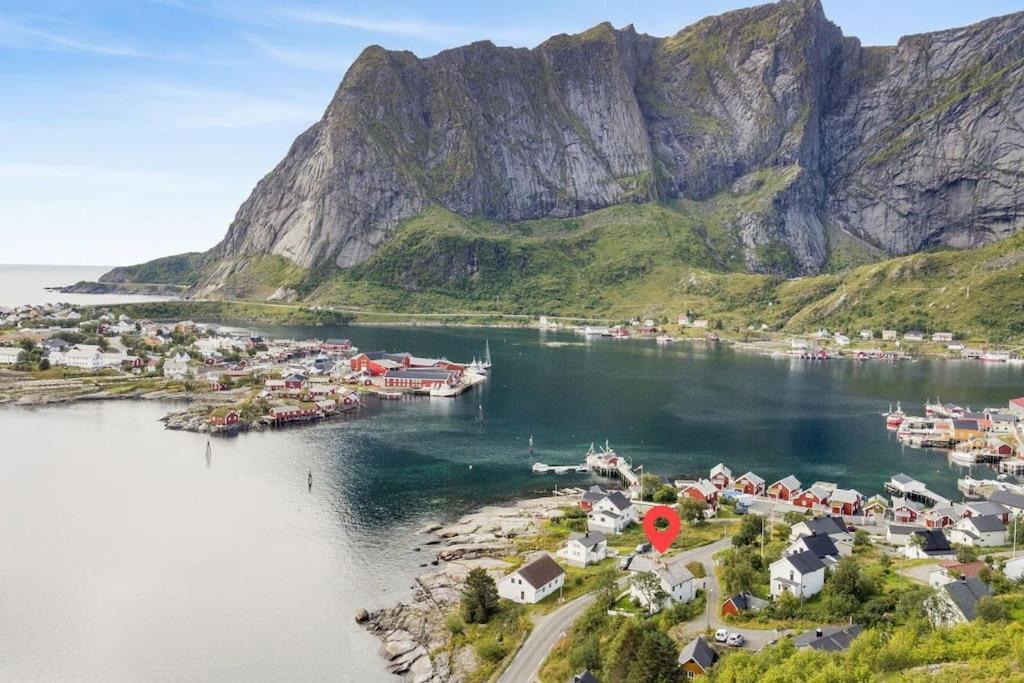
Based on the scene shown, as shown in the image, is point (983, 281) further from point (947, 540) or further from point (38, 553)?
point (38, 553)

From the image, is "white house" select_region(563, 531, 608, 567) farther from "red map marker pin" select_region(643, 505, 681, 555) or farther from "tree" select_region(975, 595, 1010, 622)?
"tree" select_region(975, 595, 1010, 622)

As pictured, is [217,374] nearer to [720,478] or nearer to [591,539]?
[720,478]

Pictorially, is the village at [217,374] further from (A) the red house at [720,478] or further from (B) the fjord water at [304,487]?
(A) the red house at [720,478]

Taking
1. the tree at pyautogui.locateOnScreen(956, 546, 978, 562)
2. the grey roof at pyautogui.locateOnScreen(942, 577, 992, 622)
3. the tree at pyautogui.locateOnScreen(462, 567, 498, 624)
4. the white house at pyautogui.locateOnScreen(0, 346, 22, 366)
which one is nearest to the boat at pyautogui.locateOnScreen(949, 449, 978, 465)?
the tree at pyautogui.locateOnScreen(956, 546, 978, 562)

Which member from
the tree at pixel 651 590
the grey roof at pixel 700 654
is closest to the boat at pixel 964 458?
the tree at pixel 651 590

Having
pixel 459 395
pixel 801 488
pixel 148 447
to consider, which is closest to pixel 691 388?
pixel 459 395

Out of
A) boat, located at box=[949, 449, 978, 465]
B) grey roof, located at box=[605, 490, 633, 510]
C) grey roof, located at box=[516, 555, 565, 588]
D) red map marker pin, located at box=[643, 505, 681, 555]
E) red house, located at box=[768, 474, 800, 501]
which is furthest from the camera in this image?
boat, located at box=[949, 449, 978, 465]
